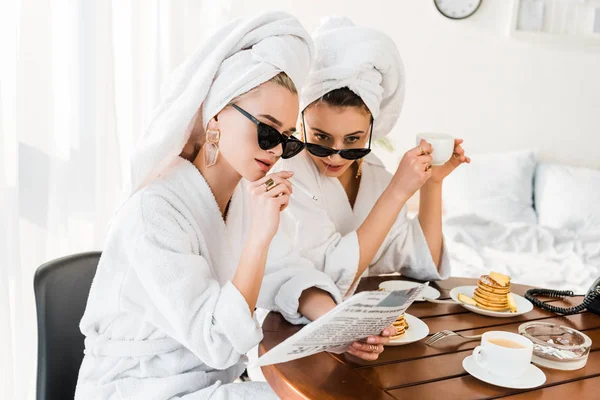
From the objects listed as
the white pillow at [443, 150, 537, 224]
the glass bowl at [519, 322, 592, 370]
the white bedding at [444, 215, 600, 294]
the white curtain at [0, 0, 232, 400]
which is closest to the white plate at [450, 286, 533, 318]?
the glass bowl at [519, 322, 592, 370]

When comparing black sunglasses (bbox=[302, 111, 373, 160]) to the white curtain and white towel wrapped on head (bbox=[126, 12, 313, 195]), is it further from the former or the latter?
the white curtain

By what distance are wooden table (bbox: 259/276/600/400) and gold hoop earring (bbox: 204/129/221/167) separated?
1.44 ft

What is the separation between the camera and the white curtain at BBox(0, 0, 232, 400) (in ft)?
6.76

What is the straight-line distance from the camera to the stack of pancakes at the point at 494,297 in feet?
5.66

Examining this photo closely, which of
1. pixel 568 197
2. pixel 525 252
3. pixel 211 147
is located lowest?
pixel 525 252

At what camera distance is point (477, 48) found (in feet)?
14.3

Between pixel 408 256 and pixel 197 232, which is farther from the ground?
pixel 197 232

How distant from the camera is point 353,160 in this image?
195 centimetres

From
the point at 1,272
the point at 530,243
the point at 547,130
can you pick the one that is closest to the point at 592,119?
the point at 547,130

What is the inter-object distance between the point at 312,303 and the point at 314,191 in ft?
1.66

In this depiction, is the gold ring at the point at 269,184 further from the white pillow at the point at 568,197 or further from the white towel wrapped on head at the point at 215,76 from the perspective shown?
the white pillow at the point at 568,197

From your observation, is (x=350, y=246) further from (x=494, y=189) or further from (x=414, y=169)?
(x=494, y=189)

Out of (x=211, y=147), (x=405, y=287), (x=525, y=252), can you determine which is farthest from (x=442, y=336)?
(x=525, y=252)

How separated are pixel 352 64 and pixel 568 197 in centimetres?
272
